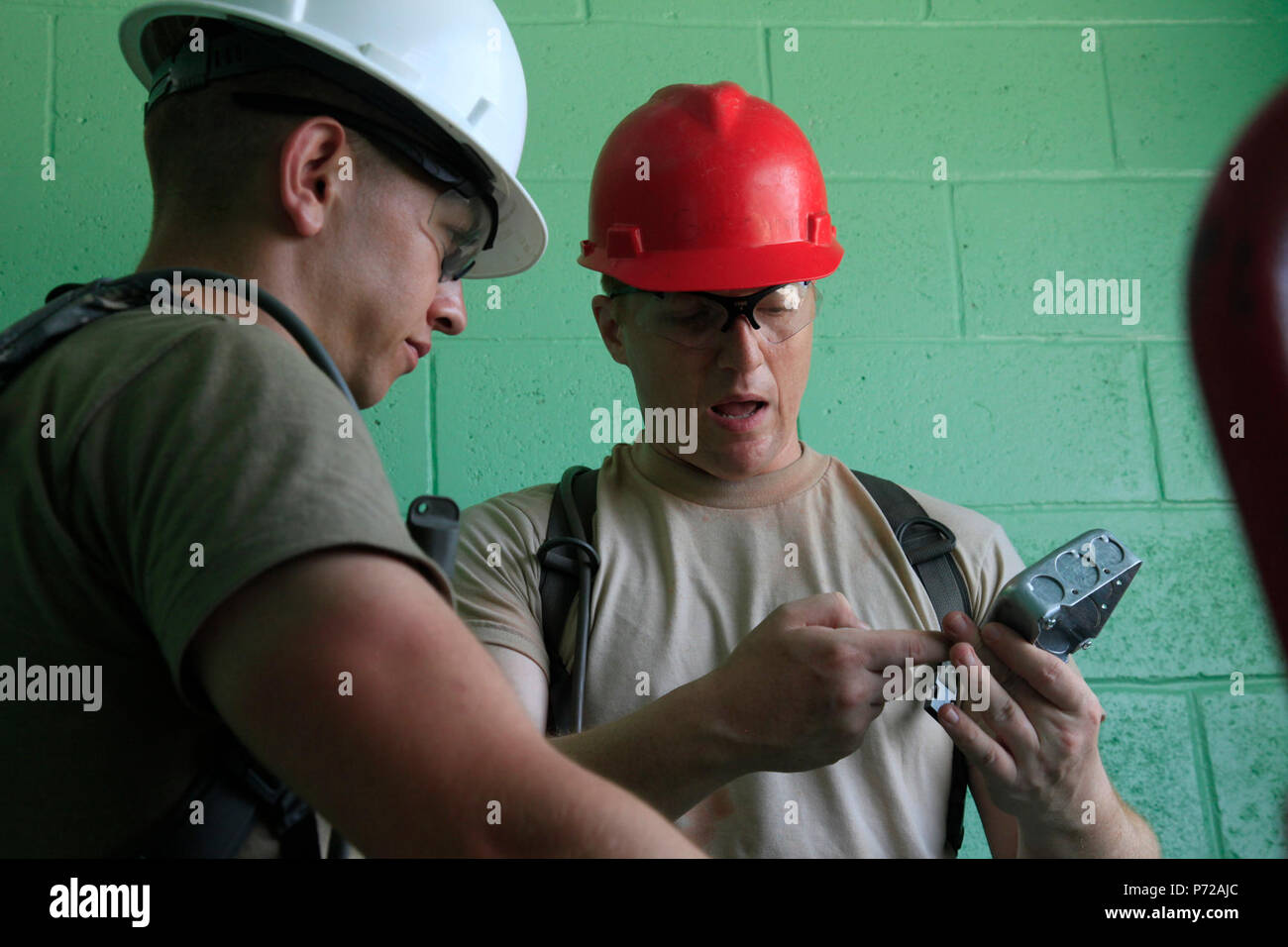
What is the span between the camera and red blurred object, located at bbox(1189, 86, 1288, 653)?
2.22ft

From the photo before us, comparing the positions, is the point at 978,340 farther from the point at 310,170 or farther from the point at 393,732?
the point at 393,732

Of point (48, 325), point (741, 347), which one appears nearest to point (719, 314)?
point (741, 347)

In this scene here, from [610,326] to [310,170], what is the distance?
76cm

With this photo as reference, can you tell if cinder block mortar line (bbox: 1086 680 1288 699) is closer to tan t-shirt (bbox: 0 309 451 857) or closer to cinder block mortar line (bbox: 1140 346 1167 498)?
cinder block mortar line (bbox: 1140 346 1167 498)

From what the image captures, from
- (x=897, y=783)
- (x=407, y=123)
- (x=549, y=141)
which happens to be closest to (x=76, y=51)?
(x=549, y=141)

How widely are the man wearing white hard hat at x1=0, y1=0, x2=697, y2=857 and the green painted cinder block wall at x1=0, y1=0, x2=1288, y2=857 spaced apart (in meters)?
0.81

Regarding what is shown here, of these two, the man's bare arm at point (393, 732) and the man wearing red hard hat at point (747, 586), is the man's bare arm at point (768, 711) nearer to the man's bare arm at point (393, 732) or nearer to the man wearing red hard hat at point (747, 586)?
the man wearing red hard hat at point (747, 586)

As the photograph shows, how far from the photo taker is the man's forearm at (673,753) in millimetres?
1167

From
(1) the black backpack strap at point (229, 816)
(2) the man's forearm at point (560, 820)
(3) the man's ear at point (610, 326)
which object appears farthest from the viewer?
(3) the man's ear at point (610, 326)

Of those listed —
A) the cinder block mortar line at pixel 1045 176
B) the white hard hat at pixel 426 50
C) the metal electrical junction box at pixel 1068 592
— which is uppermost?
the cinder block mortar line at pixel 1045 176

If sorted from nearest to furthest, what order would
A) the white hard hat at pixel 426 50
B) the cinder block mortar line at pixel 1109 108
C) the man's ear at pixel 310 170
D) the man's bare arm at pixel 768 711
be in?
the man's ear at pixel 310 170 → the white hard hat at pixel 426 50 → the man's bare arm at pixel 768 711 → the cinder block mortar line at pixel 1109 108

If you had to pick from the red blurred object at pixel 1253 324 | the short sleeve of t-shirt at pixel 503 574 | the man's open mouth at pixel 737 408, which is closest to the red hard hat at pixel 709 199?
the man's open mouth at pixel 737 408
